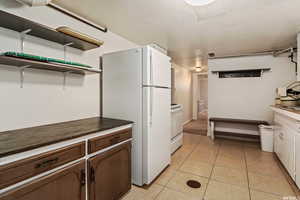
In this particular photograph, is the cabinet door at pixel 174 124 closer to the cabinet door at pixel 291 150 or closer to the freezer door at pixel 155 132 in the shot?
the freezer door at pixel 155 132

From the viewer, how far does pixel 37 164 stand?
3.18 ft

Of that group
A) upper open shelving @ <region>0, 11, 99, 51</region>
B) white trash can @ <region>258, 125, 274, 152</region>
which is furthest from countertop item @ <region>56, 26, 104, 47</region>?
white trash can @ <region>258, 125, 274, 152</region>

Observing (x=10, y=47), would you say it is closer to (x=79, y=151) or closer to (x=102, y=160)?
(x=79, y=151)

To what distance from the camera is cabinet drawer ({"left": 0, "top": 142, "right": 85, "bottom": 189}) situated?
838mm

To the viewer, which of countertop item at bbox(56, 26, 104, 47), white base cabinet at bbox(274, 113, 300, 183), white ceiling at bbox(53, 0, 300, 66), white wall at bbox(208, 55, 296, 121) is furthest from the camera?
white wall at bbox(208, 55, 296, 121)

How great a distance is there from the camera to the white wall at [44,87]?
1371 mm

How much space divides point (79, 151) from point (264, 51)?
4699mm

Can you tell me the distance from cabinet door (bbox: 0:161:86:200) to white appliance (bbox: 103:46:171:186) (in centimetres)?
81

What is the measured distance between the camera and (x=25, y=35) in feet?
4.83

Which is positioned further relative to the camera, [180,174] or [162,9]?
[180,174]

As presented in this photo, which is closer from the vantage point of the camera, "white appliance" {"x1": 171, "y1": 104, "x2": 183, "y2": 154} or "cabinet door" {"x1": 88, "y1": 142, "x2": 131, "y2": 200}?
"cabinet door" {"x1": 88, "y1": 142, "x2": 131, "y2": 200}

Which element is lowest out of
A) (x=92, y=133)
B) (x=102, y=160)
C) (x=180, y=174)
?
(x=180, y=174)

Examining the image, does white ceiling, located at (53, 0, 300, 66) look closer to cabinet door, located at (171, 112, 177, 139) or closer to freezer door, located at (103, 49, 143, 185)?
freezer door, located at (103, 49, 143, 185)

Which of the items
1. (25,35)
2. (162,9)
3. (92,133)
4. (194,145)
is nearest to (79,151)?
(92,133)
